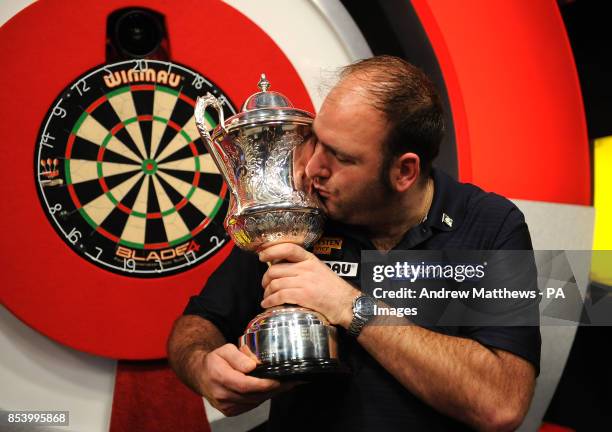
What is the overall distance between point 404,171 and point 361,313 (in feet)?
1.10

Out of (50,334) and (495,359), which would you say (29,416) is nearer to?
(50,334)

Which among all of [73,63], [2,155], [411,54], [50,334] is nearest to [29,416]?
[50,334]

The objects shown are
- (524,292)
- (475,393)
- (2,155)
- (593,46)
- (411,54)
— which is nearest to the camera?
(475,393)

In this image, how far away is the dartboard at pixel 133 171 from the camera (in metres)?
1.66

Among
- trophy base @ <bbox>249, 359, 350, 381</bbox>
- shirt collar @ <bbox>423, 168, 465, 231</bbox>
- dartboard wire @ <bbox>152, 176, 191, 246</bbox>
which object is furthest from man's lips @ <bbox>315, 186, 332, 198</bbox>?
dartboard wire @ <bbox>152, 176, 191, 246</bbox>

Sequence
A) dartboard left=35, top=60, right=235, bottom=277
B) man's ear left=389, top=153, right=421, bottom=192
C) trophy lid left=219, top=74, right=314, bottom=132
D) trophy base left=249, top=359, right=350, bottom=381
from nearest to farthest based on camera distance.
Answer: trophy base left=249, top=359, right=350, bottom=381 < trophy lid left=219, top=74, right=314, bottom=132 < man's ear left=389, top=153, right=421, bottom=192 < dartboard left=35, top=60, right=235, bottom=277

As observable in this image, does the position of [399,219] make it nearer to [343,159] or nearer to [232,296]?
[343,159]

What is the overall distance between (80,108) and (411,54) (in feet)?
2.94

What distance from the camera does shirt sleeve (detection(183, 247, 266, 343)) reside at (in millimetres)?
1502

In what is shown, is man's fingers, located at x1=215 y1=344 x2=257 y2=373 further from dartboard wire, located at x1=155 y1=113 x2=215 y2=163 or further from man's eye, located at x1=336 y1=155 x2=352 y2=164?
dartboard wire, located at x1=155 y1=113 x2=215 y2=163

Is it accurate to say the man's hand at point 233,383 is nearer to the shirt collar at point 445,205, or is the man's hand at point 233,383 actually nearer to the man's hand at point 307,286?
the man's hand at point 307,286

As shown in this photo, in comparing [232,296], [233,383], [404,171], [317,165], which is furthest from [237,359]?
[404,171]

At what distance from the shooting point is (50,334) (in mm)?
1630

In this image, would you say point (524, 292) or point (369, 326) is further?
point (524, 292)
